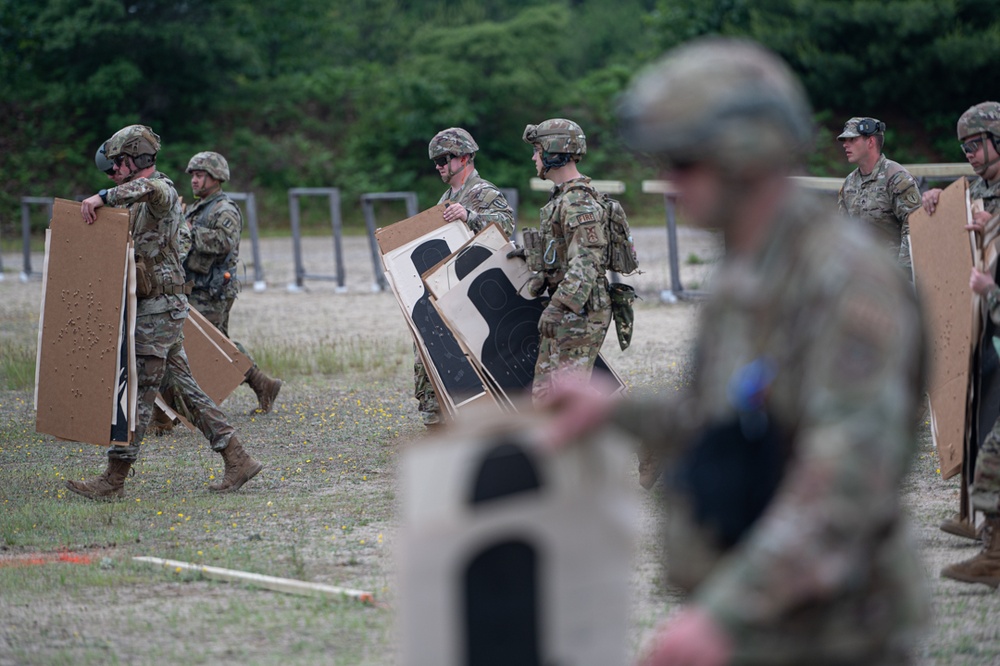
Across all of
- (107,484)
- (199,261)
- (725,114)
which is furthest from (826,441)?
(199,261)

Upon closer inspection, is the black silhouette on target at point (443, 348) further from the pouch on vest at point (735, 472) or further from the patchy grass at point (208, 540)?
the pouch on vest at point (735, 472)

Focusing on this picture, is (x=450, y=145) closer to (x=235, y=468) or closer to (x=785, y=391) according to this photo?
(x=235, y=468)

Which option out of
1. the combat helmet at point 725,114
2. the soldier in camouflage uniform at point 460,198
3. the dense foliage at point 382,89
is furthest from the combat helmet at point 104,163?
the dense foliage at point 382,89

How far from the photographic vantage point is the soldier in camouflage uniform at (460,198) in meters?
7.75

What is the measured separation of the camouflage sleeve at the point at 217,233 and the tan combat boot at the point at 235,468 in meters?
2.55

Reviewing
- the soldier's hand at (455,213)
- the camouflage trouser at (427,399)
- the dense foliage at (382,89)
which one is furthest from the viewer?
the dense foliage at (382,89)

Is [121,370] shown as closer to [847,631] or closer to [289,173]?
[847,631]

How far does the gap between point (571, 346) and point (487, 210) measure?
152 cm

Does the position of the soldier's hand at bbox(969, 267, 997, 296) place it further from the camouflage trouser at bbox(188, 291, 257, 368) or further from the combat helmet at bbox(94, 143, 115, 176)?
the camouflage trouser at bbox(188, 291, 257, 368)

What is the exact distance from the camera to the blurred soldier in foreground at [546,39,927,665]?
1.74 m

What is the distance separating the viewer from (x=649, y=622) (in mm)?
4418

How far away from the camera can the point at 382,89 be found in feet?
98.3

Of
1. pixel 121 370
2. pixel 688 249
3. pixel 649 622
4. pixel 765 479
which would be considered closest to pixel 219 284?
pixel 121 370

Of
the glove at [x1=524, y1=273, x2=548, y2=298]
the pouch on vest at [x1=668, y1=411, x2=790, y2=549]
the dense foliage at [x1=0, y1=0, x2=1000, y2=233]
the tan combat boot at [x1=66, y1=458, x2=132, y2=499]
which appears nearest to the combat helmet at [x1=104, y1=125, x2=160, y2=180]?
the tan combat boot at [x1=66, y1=458, x2=132, y2=499]
